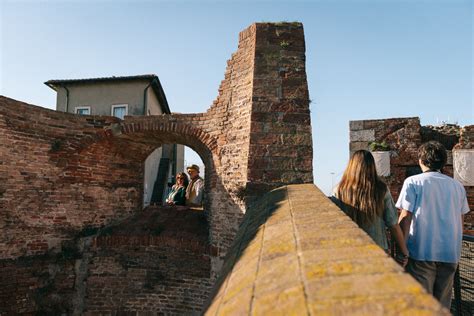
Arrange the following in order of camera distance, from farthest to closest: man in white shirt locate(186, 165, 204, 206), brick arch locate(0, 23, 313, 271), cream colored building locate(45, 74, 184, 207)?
cream colored building locate(45, 74, 184, 207), man in white shirt locate(186, 165, 204, 206), brick arch locate(0, 23, 313, 271)

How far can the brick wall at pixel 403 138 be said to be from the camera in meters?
5.53

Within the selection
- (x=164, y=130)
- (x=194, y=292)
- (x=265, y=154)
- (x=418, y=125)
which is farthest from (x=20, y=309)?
(x=418, y=125)

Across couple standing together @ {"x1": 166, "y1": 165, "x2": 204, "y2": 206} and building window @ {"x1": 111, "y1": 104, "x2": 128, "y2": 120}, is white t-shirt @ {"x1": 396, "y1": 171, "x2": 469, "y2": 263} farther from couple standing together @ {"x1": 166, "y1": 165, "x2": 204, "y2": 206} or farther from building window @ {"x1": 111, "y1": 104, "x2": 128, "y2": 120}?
building window @ {"x1": 111, "y1": 104, "x2": 128, "y2": 120}

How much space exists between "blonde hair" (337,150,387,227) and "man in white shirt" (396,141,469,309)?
0.83 ft

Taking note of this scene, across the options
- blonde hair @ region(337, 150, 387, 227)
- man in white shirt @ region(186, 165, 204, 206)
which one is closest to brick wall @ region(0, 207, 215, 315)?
man in white shirt @ region(186, 165, 204, 206)

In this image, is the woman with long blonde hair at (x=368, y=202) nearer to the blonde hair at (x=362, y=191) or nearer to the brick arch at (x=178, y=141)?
the blonde hair at (x=362, y=191)

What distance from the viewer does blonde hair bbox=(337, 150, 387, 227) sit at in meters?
2.45

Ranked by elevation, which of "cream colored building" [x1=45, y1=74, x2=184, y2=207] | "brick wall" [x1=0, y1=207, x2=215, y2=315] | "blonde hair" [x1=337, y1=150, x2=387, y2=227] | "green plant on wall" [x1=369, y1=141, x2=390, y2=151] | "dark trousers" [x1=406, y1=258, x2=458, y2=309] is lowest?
"brick wall" [x1=0, y1=207, x2=215, y2=315]

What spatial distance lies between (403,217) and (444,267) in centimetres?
49

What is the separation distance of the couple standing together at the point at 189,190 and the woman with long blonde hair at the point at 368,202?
5553 mm

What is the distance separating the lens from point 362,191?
251 centimetres

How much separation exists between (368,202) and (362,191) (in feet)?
0.32

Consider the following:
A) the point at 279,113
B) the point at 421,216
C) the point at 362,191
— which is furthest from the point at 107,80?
the point at 421,216

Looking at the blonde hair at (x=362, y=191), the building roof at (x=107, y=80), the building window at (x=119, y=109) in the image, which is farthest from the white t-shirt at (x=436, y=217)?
the building window at (x=119, y=109)
